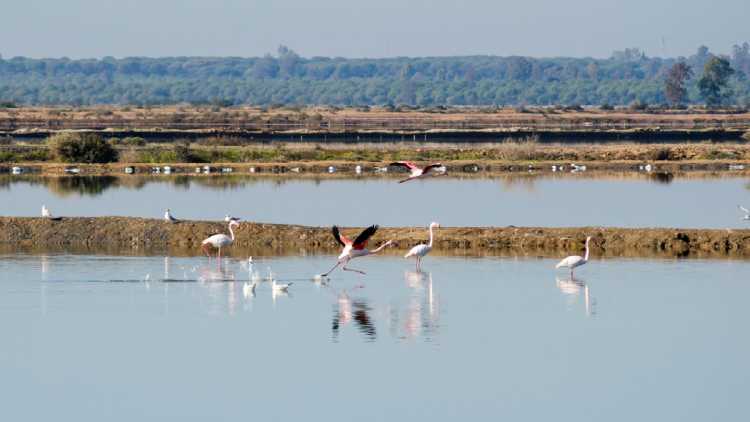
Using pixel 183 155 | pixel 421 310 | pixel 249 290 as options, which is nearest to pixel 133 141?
pixel 183 155

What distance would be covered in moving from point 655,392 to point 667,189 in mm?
32008

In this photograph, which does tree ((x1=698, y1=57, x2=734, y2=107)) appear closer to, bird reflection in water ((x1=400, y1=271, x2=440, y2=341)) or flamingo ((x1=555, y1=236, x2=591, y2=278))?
flamingo ((x1=555, y1=236, x2=591, y2=278))

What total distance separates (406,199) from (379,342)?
2482cm

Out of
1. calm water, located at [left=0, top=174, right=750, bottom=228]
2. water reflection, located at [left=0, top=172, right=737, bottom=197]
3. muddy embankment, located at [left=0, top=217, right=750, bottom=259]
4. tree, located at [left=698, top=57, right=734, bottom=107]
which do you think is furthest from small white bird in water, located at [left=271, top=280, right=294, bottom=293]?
tree, located at [left=698, top=57, right=734, bottom=107]

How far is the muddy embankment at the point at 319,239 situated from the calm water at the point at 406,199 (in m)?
3.62

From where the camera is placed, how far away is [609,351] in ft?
65.5

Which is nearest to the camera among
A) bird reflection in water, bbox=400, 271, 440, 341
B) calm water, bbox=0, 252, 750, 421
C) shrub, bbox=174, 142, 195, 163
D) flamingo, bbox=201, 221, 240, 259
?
calm water, bbox=0, 252, 750, 421

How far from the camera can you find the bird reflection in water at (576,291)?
23.7 metres

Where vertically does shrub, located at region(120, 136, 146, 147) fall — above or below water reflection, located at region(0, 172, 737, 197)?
above

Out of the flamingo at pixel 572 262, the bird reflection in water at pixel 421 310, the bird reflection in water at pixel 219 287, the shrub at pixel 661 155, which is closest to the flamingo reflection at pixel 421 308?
the bird reflection in water at pixel 421 310

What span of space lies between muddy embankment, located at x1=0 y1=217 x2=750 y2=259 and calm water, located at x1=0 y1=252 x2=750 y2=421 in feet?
6.57

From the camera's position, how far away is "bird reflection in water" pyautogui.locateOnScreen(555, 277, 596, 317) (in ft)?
77.8

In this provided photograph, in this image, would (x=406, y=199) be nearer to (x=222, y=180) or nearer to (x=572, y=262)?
(x=222, y=180)

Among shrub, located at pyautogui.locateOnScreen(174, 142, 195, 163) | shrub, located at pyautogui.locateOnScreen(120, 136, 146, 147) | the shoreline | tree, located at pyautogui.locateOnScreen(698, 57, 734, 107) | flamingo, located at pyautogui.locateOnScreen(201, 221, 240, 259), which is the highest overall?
tree, located at pyautogui.locateOnScreen(698, 57, 734, 107)
